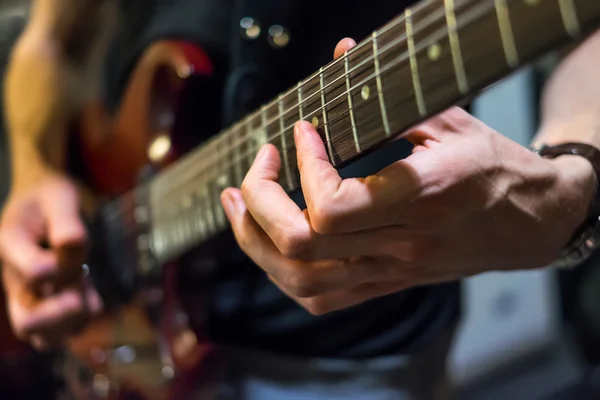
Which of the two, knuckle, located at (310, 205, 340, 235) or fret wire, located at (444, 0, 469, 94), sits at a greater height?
fret wire, located at (444, 0, 469, 94)

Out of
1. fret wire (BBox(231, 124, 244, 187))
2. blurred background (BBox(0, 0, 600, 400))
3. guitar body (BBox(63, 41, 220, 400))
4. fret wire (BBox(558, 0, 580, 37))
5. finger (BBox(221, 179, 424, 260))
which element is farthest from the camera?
blurred background (BBox(0, 0, 600, 400))

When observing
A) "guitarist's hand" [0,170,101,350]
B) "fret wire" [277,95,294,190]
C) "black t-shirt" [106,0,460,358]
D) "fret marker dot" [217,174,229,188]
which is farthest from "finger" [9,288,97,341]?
"fret wire" [277,95,294,190]

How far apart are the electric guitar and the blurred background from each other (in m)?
0.08

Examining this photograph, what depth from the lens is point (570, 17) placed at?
0.21 metres

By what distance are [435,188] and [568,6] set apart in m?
0.11

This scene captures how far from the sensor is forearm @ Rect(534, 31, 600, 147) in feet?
1.26

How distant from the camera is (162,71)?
0.60m

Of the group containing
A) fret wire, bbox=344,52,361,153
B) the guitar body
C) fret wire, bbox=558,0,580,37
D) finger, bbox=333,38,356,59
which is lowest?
the guitar body

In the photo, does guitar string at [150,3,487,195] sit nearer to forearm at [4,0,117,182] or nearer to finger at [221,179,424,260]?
finger at [221,179,424,260]

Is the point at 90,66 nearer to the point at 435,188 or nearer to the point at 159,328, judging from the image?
the point at 159,328

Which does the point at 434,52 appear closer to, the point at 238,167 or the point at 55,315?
the point at 238,167

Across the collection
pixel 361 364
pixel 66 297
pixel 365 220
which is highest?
pixel 365 220

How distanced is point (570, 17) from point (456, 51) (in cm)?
5

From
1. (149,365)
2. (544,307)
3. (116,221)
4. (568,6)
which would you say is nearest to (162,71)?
(116,221)
